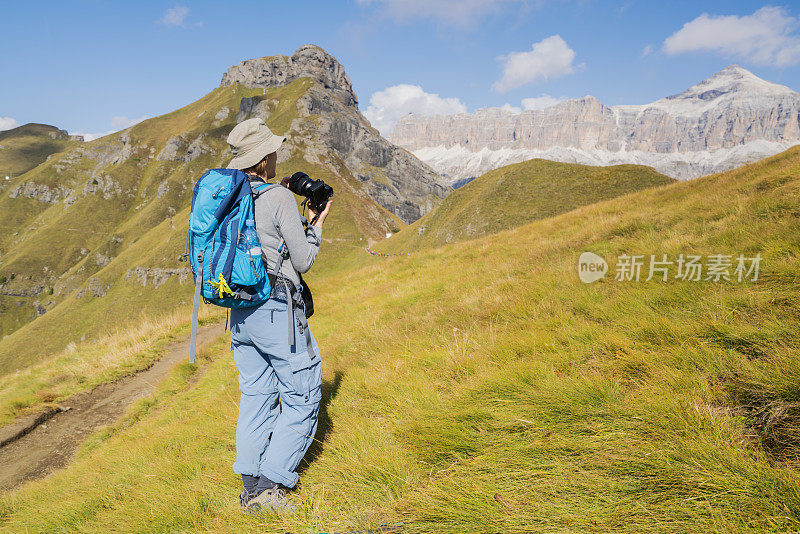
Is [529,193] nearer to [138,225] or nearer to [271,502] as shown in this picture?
[271,502]

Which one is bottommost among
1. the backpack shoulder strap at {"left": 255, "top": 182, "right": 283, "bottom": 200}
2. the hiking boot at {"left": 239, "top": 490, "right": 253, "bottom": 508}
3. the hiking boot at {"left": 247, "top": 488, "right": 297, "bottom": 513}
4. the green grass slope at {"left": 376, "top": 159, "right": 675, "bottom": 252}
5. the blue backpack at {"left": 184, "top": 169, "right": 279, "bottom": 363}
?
the hiking boot at {"left": 239, "top": 490, "right": 253, "bottom": 508}

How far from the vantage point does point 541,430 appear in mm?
2562

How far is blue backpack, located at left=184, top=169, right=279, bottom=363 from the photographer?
9.02ft

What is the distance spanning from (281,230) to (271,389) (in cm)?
148

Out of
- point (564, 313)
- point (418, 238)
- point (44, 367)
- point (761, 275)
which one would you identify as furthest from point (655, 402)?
point (418, 238)

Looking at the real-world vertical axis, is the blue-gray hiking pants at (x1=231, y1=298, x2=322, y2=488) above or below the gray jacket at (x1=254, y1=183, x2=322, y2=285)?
below

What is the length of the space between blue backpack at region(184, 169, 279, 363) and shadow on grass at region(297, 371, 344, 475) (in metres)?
1.41

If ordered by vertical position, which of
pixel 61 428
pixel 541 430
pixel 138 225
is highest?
pixel 138 225

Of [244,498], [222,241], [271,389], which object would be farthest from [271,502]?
[222,241]

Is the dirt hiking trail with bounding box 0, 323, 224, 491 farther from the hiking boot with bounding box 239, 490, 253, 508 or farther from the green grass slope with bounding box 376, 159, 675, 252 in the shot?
the green grass slope with bounding box 376, 159, 675, 252

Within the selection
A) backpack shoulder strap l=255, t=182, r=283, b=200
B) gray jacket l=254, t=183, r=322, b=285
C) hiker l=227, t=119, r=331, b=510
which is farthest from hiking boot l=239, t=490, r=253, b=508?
backpack shoulder strap l=255, t=182, r=283, b=200

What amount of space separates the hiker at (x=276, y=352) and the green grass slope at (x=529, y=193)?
28.9m

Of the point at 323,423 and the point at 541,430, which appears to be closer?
the point at 541,430

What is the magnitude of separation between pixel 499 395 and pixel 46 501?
525 centimetres
